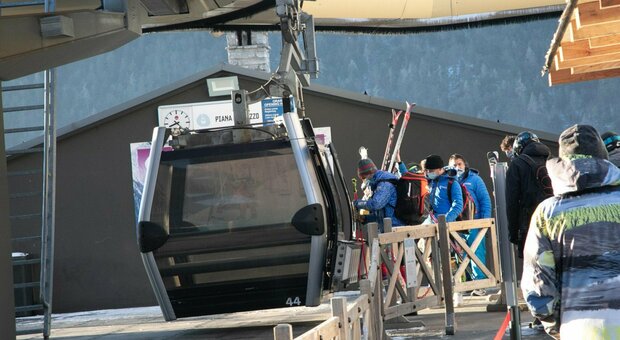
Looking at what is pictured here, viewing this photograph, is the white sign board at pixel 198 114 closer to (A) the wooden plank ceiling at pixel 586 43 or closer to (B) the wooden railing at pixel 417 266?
(B) the wooden railing at pixel 417 266

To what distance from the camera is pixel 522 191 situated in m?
11.1

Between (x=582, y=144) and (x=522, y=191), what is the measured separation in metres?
4.92

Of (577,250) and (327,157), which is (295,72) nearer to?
(327,157)

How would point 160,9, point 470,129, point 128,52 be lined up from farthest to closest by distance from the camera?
point 128,52 < point 470,129 < point 160,9

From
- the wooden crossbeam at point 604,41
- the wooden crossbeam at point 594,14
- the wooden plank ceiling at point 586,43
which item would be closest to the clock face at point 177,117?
the wooden plank ceiling at point 586,43

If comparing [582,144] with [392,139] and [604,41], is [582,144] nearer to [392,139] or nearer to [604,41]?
[604,41]

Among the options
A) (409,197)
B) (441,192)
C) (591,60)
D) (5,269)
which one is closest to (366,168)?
(409,197)

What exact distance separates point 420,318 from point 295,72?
3167 mm

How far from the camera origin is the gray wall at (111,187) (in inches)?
823

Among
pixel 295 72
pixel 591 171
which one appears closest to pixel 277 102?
pixel 295 72

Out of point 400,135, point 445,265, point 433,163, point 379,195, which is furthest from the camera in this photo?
point 400,135

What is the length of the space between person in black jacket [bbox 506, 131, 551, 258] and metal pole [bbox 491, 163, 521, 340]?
1.45 metres

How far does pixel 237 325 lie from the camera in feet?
50.6

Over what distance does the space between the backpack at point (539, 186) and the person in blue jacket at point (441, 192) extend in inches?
163
